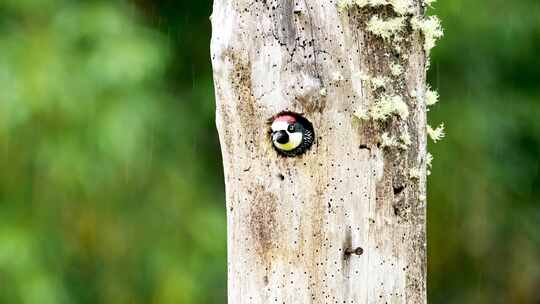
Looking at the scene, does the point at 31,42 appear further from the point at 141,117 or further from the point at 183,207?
the point at 183,207

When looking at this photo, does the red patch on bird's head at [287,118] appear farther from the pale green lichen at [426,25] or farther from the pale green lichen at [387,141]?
the pale green lichen at [426,25]

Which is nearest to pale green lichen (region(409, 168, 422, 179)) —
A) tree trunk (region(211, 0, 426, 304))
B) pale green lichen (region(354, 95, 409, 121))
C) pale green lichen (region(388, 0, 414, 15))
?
tree trunk (region(211, 0, 426, 304))

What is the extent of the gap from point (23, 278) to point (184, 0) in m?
2.22

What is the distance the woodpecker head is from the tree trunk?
0.05 ft

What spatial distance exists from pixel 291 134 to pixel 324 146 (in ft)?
0.32

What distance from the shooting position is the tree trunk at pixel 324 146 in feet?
7.41

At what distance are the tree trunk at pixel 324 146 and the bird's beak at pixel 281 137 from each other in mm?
→ 53

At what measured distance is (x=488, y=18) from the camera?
610cm

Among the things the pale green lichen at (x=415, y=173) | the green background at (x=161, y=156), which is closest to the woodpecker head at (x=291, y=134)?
the pale green lichen at (x=415, y=173)

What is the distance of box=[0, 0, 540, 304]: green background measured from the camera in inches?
218

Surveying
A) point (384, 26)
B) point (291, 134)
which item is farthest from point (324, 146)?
point (384, 26)

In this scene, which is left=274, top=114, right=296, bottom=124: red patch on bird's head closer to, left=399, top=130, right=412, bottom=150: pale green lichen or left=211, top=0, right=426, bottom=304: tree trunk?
left=211, top=0, right=426, bottom=304: tree trunk

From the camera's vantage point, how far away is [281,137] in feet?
7.36

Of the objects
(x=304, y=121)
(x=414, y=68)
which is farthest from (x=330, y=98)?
(x=414, y=68)
